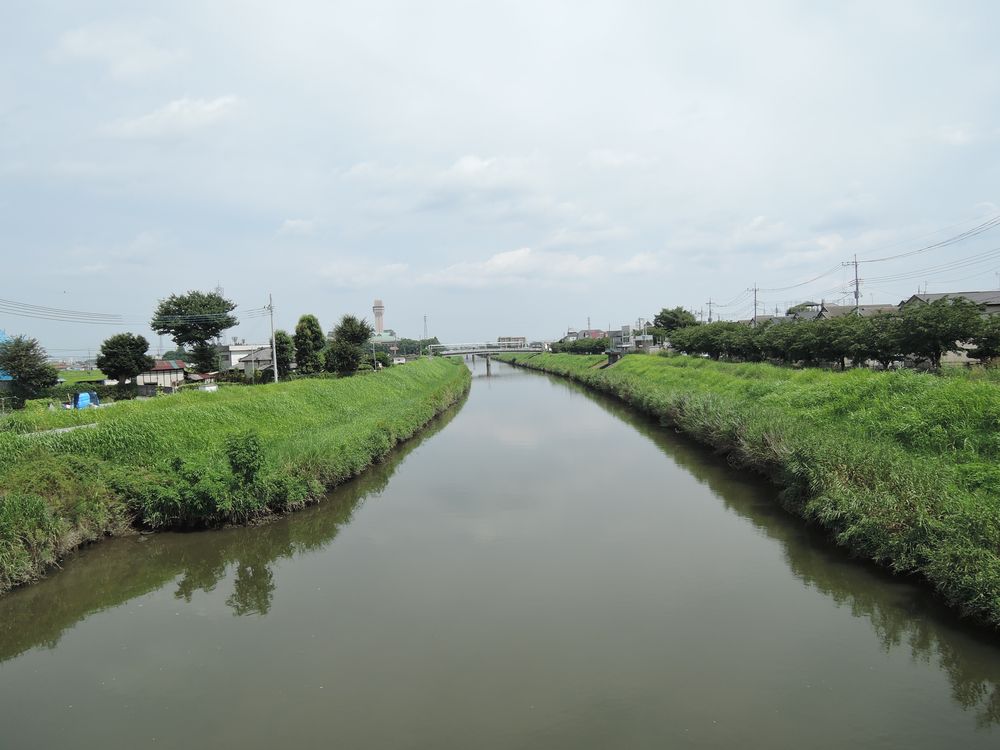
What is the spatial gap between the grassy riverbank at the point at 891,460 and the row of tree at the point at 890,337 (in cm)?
335

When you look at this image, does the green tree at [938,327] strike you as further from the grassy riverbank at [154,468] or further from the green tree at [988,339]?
the grassy riverbank at [154,468]

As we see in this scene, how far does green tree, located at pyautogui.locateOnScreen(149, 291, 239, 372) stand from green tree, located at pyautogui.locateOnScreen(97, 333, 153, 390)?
17.4 meters

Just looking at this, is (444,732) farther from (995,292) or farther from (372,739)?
(995,292)

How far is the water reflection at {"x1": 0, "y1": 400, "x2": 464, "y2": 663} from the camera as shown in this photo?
26.5 ft

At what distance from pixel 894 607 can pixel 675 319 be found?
5677 cm

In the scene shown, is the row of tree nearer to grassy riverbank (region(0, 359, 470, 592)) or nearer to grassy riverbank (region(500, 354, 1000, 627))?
grassy riverbank (region(500, 354, 1000, 627))

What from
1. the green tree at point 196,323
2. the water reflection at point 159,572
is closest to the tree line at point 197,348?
the green tree at point 196,323

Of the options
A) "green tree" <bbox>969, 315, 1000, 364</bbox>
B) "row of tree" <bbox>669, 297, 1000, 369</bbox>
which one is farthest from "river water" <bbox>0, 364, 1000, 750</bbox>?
"green tree" <bbox>969, 315, 1000, 364</bbox>

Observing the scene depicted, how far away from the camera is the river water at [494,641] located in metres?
5.57

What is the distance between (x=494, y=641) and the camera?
7109mm

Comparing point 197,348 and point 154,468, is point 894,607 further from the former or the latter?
point 197,348

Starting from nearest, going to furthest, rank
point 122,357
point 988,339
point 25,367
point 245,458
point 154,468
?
1. point 245,458
2. point 154,468
3. point 988,339
4. point 25,367
5. point 122,357

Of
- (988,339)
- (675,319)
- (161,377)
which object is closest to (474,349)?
(675,319)

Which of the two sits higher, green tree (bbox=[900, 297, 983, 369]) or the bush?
green tree (bbox=[900, 297, 983, 369])
